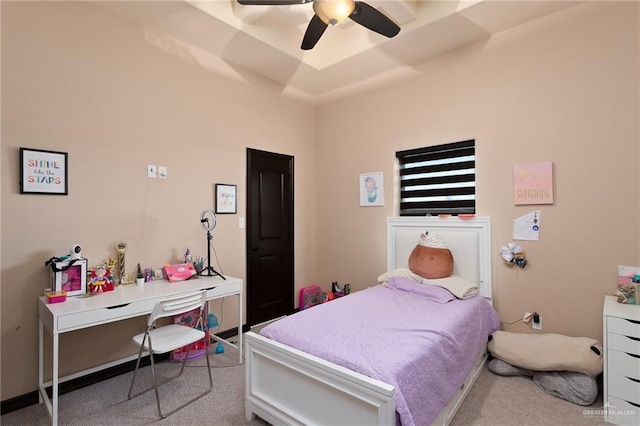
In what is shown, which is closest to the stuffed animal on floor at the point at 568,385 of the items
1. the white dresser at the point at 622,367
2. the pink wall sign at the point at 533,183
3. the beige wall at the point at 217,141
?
the white dresser at the point at 622,367

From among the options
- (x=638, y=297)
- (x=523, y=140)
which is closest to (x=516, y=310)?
(x=638, y=297)

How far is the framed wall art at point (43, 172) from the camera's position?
2254mm

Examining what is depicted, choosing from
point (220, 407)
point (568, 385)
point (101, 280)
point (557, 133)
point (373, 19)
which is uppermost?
point (373, 19)

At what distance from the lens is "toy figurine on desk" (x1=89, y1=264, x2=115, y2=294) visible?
2.43 metres

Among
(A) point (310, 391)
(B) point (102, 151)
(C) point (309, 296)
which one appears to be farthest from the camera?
(C) point (309, 296)

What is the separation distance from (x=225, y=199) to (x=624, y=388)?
3.49m

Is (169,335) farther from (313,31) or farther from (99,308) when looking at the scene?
(313,31)

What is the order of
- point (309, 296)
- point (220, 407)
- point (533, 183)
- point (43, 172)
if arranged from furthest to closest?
1. point (309, 296)
2. point (533, 183)
3. point (43, 172)
4. point (220, 407)

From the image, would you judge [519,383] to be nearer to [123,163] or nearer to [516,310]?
[516,310]

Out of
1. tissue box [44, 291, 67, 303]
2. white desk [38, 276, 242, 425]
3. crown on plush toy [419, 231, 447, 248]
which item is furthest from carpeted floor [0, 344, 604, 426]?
crown on plush toy [419, 231, 447, 248]

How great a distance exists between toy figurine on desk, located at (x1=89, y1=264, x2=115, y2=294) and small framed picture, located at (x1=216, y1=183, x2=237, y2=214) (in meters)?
1.16

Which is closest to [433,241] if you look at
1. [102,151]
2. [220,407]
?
[220,407]

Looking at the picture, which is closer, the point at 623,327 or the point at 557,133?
the point at 623,327

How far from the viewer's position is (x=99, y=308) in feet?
6.86
